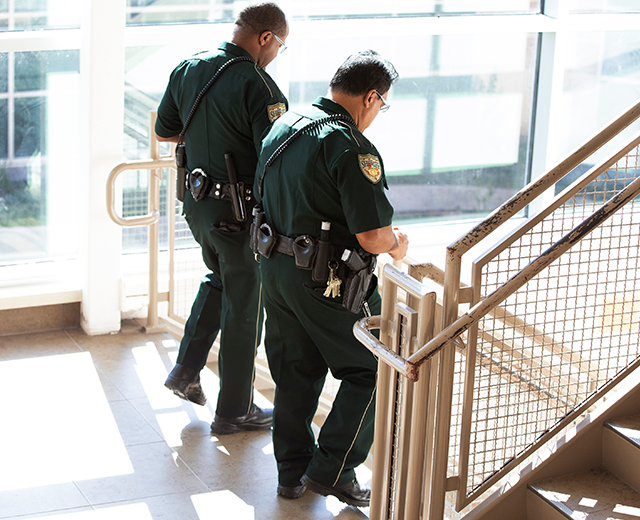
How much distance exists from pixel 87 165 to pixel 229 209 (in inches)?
51.6

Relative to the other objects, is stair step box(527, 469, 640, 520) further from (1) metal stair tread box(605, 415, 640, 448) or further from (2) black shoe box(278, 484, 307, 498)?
(2) black shoe box(278, 484, 307, 498)

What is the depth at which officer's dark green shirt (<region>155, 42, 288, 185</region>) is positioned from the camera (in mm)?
2771

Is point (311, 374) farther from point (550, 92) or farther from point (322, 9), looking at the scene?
point (550, 92)

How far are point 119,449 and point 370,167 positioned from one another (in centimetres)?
151

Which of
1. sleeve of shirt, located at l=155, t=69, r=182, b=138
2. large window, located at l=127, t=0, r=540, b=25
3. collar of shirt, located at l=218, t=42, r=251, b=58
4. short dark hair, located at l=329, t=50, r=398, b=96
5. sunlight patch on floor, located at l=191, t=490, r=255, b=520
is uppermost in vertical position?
large window, located at l=127, t=0, r=540, b=25

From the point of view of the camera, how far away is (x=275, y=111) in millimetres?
2736

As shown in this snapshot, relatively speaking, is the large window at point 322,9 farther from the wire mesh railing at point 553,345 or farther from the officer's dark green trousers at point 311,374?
the wire mesh railing at point 553,345

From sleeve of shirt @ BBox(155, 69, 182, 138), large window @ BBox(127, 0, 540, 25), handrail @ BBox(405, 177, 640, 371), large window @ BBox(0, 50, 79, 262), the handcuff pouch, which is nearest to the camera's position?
handrail @ BBox(405, 177, 640, 371)

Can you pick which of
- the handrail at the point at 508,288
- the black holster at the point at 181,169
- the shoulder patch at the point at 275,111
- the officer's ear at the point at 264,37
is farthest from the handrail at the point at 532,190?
the black holster at the point at 181,169

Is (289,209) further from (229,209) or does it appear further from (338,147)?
(229,209)

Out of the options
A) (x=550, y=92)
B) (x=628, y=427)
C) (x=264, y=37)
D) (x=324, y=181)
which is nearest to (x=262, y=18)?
(x=264, y=37)

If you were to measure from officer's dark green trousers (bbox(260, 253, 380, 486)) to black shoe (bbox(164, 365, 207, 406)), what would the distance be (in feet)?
2.11

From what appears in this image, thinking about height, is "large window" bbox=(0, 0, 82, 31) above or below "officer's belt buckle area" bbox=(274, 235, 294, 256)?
above

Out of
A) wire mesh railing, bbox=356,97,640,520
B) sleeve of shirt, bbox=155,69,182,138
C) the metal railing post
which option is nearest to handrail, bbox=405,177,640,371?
wire mesh railing, bbox=356,97,640,520
